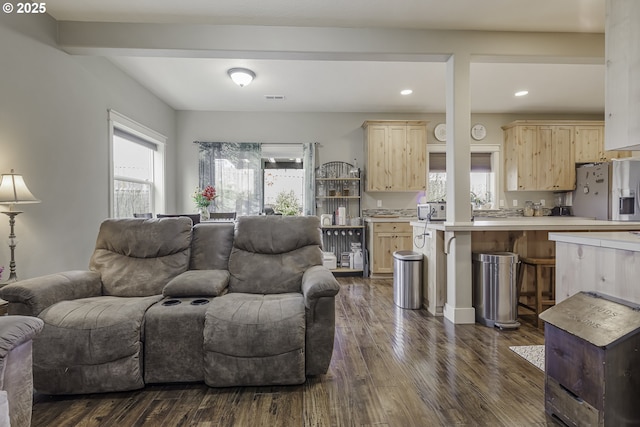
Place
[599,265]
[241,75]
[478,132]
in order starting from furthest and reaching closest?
[478,132] < [241,75] < [599,265]

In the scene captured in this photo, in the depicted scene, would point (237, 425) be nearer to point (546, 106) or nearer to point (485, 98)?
point (485, 98)

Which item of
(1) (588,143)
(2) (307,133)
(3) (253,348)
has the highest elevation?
(2) (307,133)

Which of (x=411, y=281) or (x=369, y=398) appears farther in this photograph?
(x=411, y=281)

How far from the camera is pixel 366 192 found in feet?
18.5

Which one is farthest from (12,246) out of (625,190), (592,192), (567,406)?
(592,192)

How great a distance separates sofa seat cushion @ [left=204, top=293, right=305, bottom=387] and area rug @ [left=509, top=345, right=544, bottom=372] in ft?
5.61

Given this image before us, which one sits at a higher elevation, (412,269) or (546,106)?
(546,106)

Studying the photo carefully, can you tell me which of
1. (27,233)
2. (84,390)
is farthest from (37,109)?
(84,390)

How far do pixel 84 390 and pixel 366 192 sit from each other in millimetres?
4660

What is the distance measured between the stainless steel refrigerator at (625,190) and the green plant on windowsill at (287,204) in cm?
480

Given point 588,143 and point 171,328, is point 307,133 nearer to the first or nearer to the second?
point 171,328

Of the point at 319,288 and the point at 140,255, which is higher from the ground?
the point at 140,255

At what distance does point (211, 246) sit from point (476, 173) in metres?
5.14

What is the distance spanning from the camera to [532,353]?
2402 mm
